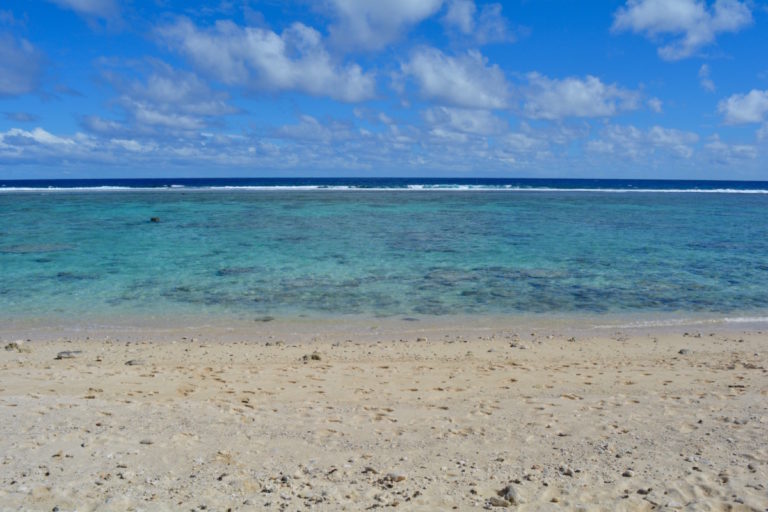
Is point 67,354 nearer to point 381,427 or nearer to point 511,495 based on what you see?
point 381,427

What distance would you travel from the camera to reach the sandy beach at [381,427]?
511 centimetres

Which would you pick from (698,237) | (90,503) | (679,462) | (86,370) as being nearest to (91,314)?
(86,370)

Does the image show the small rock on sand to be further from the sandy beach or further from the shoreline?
the shoreline

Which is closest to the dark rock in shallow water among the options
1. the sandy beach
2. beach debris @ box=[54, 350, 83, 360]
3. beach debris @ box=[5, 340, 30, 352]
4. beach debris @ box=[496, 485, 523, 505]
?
the sandy beach

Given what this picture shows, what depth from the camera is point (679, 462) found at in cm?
575

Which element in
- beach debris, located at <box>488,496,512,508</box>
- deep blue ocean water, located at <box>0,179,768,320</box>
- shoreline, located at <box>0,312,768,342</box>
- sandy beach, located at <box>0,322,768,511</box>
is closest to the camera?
beach debris, located at <box>488,496,512,508</box>

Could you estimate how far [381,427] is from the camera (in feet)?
22.2

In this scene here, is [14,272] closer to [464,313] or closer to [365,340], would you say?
[365,340]

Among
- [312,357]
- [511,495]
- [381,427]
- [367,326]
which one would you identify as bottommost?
[367,326]

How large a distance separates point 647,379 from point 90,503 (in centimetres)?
→ 765

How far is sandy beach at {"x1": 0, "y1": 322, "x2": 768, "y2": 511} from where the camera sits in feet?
16.8

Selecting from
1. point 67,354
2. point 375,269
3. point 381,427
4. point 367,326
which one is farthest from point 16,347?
point 375,269

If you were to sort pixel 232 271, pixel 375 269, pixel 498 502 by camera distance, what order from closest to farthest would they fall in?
1. pixel 498 502
2. pixel 232 271
3. pixel 375 269

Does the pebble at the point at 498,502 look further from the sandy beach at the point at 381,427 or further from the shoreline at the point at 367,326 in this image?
the shoreline at the point at 367,326
